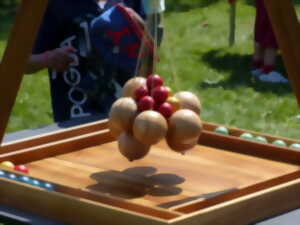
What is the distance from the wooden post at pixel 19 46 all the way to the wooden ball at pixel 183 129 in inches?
14.4

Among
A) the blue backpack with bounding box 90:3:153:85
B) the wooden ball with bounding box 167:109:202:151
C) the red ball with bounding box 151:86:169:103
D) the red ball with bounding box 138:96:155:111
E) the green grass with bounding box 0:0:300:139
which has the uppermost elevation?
the blue backpack with bounding box 90:3:153:85

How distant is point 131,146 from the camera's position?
7.09 ft

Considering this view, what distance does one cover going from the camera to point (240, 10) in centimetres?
709

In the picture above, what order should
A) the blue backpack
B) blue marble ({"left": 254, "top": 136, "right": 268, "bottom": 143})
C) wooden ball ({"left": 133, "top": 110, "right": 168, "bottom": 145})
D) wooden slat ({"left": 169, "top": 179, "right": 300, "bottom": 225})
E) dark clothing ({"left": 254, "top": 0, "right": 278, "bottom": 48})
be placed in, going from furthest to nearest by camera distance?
dark clothing ({"left": 254, "top": 0, "right": 278, "bottom": 48}) < the blue backpack < blue marble ({"left": 254, "top": 136, "right": 268, "bottom": 143}) < wooden ball ({"left": 133, "top": 110, "right": 168, "bottom": 145}) < wooden slat ({"left": 169, "top": 179, "right": 300, "bottom": 225})

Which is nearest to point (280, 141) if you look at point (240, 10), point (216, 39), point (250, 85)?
point (250, 85)

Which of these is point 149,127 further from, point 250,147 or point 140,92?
point 250,147

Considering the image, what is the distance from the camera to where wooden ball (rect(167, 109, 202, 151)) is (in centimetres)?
213

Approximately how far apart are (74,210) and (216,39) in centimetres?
451

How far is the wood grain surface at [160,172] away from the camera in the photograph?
7.15 feet

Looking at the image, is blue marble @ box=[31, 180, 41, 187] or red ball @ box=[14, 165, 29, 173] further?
red ball @ box=[14, 165, 29, 173]

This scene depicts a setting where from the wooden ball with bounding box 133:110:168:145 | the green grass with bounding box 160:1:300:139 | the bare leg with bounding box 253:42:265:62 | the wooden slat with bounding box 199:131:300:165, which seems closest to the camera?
the wooden ball with bounding box 133:110:168:145

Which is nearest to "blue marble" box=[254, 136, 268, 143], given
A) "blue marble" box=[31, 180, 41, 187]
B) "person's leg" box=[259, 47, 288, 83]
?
"blue marble" box=[31, 180, 41, 187]

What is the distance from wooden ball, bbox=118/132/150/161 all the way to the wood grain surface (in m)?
0.09

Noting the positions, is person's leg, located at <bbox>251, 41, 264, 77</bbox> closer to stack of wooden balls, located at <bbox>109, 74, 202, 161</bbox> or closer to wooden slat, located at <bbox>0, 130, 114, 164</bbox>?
wooden slat, located at <bbox>0, 130, 114, 164</bbox>
